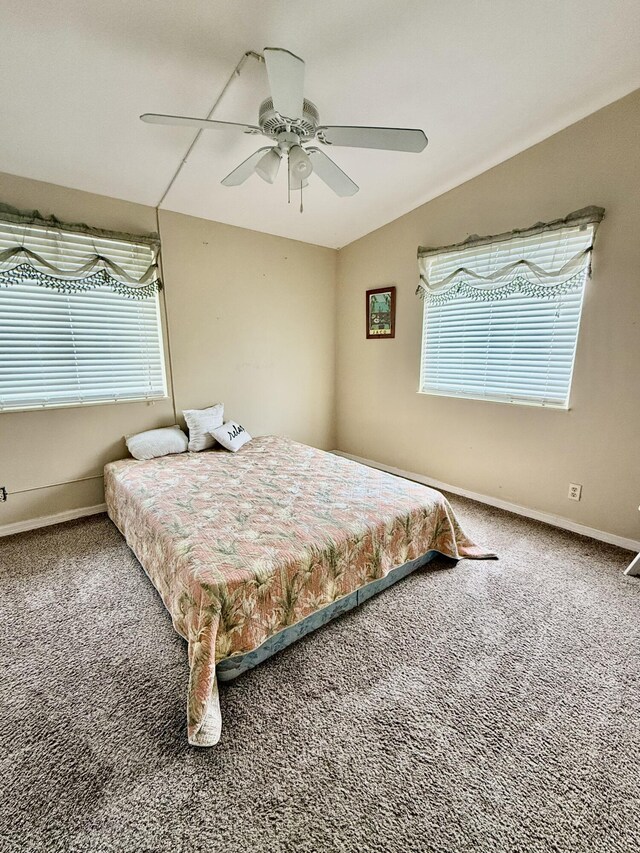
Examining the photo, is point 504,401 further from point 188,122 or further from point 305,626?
point 188,122

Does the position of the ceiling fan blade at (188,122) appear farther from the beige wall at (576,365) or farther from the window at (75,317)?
the beige wall at (576,365)

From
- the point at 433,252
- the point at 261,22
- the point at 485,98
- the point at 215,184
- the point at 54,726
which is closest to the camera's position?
the point at 54,726

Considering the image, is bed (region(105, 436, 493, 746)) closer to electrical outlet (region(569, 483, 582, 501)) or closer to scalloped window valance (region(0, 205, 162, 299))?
electrical outlet (region(569, 483, 582, 501))

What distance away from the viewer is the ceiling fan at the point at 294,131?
133 cm

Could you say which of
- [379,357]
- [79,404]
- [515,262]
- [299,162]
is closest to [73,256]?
[79,404]

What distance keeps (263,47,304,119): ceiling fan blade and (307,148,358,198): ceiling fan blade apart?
0.99 feet

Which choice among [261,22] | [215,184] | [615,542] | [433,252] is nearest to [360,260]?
[433,252]

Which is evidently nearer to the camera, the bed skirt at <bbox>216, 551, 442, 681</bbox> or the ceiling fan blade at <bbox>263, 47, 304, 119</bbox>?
the ceiling fan blade at <bbox>263, 47, 304, 119</bbox>

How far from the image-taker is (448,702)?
140cm

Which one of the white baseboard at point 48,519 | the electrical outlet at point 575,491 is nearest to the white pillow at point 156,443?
the white baseboard at point 48,519

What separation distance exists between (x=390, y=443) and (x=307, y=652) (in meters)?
2.54

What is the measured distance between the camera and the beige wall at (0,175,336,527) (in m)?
2.64

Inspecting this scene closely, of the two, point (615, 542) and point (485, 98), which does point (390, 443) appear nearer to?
point (615, 542)

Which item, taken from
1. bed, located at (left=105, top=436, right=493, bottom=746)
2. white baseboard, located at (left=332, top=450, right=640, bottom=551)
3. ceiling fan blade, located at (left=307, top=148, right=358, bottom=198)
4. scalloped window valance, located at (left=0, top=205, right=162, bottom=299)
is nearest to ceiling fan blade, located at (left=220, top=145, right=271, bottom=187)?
ceiling fan blade, located at (left=307, top=148, right=358, bottom=198)
